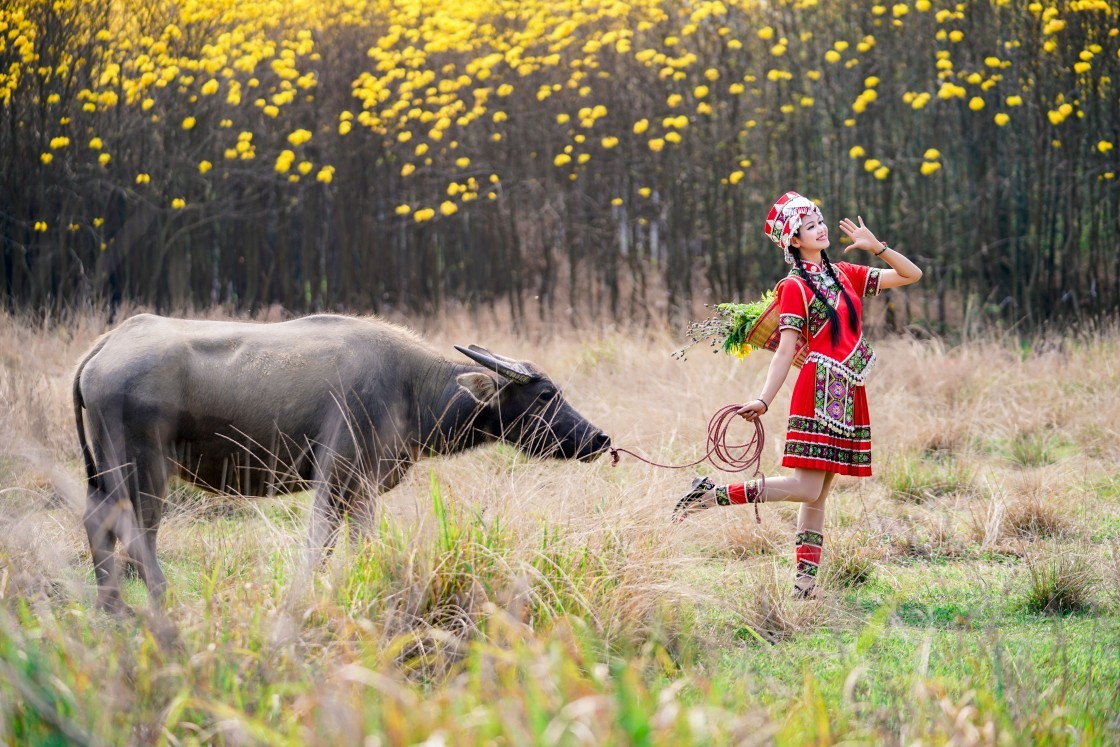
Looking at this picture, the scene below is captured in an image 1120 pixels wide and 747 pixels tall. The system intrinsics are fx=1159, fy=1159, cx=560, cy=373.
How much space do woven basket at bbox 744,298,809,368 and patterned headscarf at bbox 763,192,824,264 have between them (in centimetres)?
25

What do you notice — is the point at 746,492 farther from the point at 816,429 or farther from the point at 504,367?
the point at 504,367

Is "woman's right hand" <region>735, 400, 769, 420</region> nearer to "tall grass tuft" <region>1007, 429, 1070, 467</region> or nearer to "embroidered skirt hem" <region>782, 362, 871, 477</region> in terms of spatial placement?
"embroidered skirt hem" <region>782, 362, 871, 477</region>

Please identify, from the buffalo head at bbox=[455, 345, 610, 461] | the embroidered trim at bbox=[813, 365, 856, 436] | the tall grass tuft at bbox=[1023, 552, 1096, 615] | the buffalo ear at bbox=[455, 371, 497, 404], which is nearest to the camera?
the tall grass tuft at bbox=[1023, 552, 1096, 615]

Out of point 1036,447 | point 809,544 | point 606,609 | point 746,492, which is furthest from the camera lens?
point 1036,447

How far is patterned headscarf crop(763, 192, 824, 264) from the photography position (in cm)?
483

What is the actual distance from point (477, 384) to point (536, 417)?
353 mm

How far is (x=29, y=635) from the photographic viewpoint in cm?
317

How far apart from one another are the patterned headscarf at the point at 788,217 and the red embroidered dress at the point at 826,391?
160 millimetres

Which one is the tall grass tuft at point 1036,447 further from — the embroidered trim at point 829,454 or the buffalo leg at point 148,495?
the buffalo leg at point 148,495

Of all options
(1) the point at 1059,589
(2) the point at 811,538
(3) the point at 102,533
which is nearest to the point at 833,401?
(2) the point at 811,538

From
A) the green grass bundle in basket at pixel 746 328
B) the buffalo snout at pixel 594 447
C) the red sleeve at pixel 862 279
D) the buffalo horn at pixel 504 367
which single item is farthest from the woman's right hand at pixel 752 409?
the buffalo horn at pixel 504 367

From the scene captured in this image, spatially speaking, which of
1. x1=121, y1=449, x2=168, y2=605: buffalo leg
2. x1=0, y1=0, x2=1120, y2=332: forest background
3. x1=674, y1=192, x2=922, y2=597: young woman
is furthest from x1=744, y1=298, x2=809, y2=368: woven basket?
x1=0, y1=0, x2=1120, y2=332: forest background

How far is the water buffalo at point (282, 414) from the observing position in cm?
484

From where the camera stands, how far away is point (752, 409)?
4.69 metres
